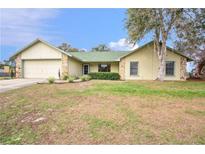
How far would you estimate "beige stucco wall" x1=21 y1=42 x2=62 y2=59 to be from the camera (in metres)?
22.3

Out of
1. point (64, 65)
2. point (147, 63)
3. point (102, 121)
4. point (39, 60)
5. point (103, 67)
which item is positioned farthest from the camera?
point (103, 67)

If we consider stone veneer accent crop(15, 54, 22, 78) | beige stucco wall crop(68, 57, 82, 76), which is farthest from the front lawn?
stone veneer accent crop(15, 54, 22, 78)

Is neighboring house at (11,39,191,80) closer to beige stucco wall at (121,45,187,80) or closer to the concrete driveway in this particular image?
beige stucco wall at (121,45,187,80)

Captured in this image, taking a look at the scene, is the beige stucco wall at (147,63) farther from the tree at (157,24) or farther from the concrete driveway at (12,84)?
the concrete driveway at (12,84)

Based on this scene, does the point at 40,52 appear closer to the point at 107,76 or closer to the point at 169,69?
the point at 107,76

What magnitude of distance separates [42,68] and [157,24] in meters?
11.5

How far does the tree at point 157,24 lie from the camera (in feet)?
59.5

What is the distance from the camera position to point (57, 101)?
8.61m

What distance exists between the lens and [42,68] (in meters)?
22.6

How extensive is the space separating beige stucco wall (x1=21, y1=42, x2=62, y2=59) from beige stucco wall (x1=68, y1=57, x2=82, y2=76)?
1392mm

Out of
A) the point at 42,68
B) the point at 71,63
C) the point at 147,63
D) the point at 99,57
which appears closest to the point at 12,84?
the point at 42,68

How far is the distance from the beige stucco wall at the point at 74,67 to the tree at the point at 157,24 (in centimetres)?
656

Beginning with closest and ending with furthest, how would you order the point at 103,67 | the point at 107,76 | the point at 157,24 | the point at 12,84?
1. the point at 12,84
2. the point at 157,24
3. the point at 107,76
4. the point at 103,67
